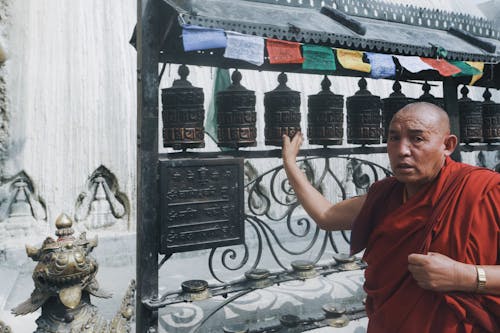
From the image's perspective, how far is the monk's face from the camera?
5.46ft

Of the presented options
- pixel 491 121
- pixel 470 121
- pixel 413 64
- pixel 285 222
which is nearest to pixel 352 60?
pixel 413 64

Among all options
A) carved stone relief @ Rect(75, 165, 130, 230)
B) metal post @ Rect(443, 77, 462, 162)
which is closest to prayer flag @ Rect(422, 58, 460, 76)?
metal post @ Rect(443, 77, 462, 162)

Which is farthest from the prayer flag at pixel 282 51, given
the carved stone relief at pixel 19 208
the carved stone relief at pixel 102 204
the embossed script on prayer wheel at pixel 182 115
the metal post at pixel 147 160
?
the carved stone relief at pixel 19 208

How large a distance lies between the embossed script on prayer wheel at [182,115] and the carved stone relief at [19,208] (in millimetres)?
3431

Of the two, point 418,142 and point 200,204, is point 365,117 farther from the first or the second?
point 418,142

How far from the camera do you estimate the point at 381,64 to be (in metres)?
2.80

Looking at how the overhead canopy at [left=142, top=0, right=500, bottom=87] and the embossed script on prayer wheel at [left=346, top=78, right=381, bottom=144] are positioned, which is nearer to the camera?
the overhead canopy at [left=142, top=0, right=500, bottom=87]

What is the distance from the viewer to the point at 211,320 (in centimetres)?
343

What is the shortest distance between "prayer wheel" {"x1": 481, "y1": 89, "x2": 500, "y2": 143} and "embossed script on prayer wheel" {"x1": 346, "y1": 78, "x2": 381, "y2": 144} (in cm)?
139

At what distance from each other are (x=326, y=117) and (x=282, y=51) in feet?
2.87

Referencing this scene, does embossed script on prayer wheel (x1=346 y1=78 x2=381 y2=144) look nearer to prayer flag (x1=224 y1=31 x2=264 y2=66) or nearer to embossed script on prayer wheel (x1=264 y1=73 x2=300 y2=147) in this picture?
embossed script on prayer wheel (x1=264 y1=73 x2=300 y2=147)

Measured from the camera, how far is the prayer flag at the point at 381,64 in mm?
2788

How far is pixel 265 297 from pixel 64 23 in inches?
178

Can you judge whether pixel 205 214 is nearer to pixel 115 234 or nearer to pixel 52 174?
pixel 115 234
